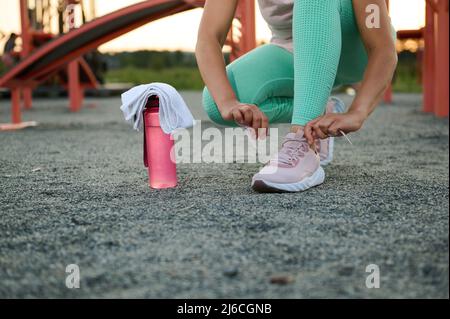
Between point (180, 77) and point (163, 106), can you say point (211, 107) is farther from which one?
point (180, 77)

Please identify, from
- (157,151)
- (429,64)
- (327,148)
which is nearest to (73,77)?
(429,64)

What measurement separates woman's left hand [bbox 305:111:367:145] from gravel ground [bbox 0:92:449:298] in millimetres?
122

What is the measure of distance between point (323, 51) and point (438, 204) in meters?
0.35

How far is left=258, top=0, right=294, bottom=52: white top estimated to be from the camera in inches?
54.9

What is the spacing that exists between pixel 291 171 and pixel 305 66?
200 millimetres

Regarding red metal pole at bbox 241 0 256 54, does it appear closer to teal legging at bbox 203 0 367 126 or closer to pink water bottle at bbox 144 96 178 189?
teal legging at bbox 203 0 367 126

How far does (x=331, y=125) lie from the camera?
1.08 metres

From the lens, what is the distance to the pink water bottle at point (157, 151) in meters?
1.29

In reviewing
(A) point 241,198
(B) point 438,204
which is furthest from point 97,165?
(B) point 438,204

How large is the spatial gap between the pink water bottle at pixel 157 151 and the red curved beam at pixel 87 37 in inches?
47.1

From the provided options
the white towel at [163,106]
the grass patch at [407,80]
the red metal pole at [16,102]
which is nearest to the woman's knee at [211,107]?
the white towel at [163,106]

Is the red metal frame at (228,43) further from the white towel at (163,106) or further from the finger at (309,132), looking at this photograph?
the finger at (309,132)

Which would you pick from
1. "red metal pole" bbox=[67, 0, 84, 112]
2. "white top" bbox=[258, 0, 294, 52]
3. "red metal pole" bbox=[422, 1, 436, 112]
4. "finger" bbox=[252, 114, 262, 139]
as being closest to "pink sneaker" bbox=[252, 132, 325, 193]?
"finger" bbox=[252, 114, 262, 139]
